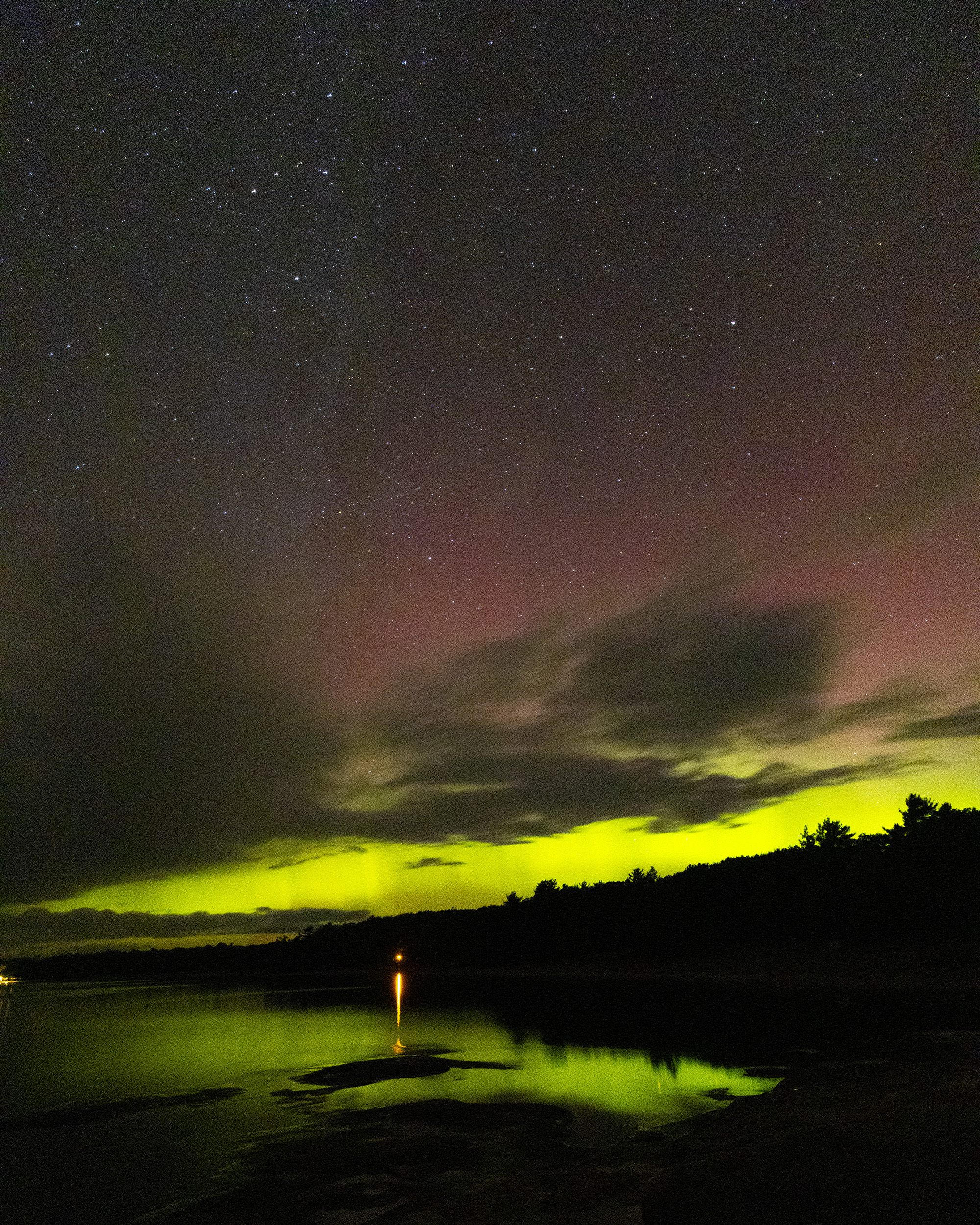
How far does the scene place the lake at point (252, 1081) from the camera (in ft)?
60.6

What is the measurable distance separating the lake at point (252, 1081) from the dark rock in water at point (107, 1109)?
11cm

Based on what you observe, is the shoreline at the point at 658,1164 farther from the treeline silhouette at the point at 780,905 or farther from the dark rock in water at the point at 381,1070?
the treeline silhouette at the point at 780,905

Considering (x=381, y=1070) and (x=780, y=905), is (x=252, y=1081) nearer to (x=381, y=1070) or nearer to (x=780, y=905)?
(x=381, y=1070)

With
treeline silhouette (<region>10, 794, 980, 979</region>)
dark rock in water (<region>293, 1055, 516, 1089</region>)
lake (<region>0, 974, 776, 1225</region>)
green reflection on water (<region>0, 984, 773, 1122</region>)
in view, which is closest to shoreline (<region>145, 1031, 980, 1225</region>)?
lake (<region>0, 974, 776, 1225</region>)

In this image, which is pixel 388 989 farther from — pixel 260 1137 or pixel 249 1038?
pixel 260 1137

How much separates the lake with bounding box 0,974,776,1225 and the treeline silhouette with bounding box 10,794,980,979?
24233 mm

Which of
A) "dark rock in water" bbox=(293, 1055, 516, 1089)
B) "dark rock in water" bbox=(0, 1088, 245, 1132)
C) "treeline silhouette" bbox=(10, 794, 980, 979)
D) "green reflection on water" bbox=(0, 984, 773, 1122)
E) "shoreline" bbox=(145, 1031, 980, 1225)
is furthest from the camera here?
"treeline silhouette" bbox=(10, 794, 980, 979)

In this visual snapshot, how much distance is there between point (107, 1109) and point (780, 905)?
6890 centimetres

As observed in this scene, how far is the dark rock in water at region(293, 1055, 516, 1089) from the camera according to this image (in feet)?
94.6

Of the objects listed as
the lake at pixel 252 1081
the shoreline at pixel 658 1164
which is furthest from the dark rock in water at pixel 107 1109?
the shoreline at pixel 658 1164

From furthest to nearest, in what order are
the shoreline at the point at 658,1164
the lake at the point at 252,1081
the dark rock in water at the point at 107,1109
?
1. the dark rock in water at the point at 107,1109
2. the lake at the point at 252,1081
3. the shoreline at the point at 658,1164

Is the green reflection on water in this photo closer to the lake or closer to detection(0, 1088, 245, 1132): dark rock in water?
the lake

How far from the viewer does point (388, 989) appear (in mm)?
99312

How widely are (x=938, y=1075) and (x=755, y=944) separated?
70.1 metres
